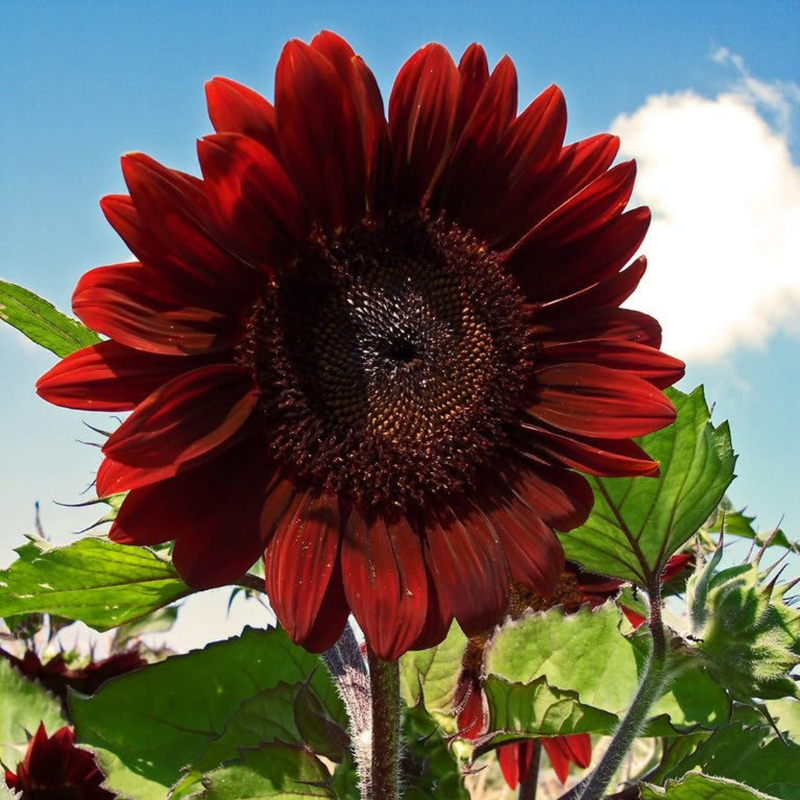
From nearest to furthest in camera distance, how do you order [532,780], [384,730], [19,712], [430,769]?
[384,730]
[430,769]
[532,780]
[19,712]

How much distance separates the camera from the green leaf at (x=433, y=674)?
1.41 meters

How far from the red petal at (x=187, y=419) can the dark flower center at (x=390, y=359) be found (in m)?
0.03

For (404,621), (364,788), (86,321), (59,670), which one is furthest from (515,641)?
(59,670)

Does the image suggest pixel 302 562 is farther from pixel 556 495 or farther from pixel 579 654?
pixel 579 654

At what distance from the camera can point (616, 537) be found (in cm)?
128

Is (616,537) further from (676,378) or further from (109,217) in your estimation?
(109,217)

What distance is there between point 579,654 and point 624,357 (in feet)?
1.56

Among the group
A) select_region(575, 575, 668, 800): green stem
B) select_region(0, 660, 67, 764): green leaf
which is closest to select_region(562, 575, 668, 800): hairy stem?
select_region(575, 575, 668, 800): green stem

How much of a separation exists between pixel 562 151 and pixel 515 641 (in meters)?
0.63

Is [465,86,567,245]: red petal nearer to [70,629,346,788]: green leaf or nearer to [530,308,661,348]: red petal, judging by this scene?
[530,308,661,348]: red petal

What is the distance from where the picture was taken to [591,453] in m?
1.11

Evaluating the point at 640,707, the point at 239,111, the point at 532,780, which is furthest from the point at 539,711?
the point at 239,111

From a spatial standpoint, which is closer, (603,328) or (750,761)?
(603,328)

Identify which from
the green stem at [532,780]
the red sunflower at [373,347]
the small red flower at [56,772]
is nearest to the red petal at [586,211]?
the red sunflower at [373,347]
